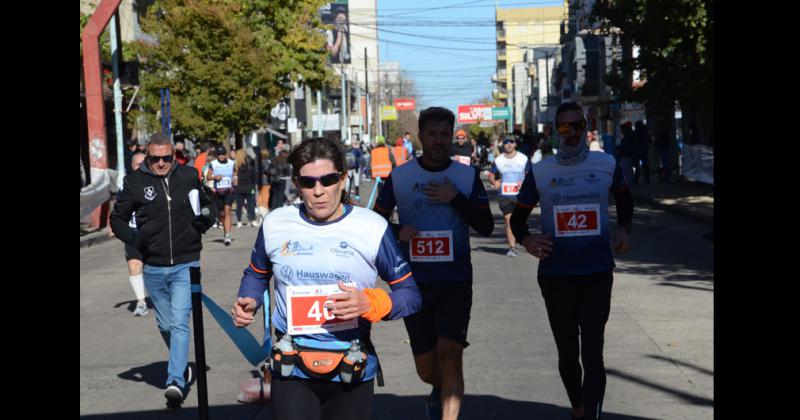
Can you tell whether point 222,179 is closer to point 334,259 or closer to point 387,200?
point 387,200

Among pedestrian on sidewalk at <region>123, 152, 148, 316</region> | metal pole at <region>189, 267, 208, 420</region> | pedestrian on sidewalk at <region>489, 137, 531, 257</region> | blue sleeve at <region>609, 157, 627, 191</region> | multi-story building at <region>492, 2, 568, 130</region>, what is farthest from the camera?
multi-story building at <region>492, 2, 568, 130</region>

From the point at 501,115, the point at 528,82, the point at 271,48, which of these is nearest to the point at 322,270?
the point at 271,48

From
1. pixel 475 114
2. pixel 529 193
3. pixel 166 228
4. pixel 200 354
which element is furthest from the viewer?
pixel 475 114

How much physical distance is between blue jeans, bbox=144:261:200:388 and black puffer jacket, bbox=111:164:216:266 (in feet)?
0.23

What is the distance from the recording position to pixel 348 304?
4.44m

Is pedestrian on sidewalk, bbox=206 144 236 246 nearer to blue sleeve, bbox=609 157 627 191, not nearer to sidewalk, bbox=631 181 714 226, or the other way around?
sidewalk, bbox=631 181 714 226

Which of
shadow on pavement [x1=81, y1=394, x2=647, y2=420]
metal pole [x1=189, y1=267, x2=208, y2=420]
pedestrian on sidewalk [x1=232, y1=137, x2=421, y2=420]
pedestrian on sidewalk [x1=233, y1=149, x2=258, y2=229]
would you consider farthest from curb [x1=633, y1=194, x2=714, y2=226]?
pedestrian on sidewalk [x1=232, y1=137, x2=421, y2=420]

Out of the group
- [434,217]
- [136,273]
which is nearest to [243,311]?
[434,217]

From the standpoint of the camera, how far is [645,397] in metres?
7.65

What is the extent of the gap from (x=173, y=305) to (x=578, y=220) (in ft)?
10.6

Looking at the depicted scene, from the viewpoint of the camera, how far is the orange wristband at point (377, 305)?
452cm

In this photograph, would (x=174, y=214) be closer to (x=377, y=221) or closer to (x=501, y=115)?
(x=377, y=221)

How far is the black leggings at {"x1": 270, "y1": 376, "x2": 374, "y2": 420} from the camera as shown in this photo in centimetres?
459
